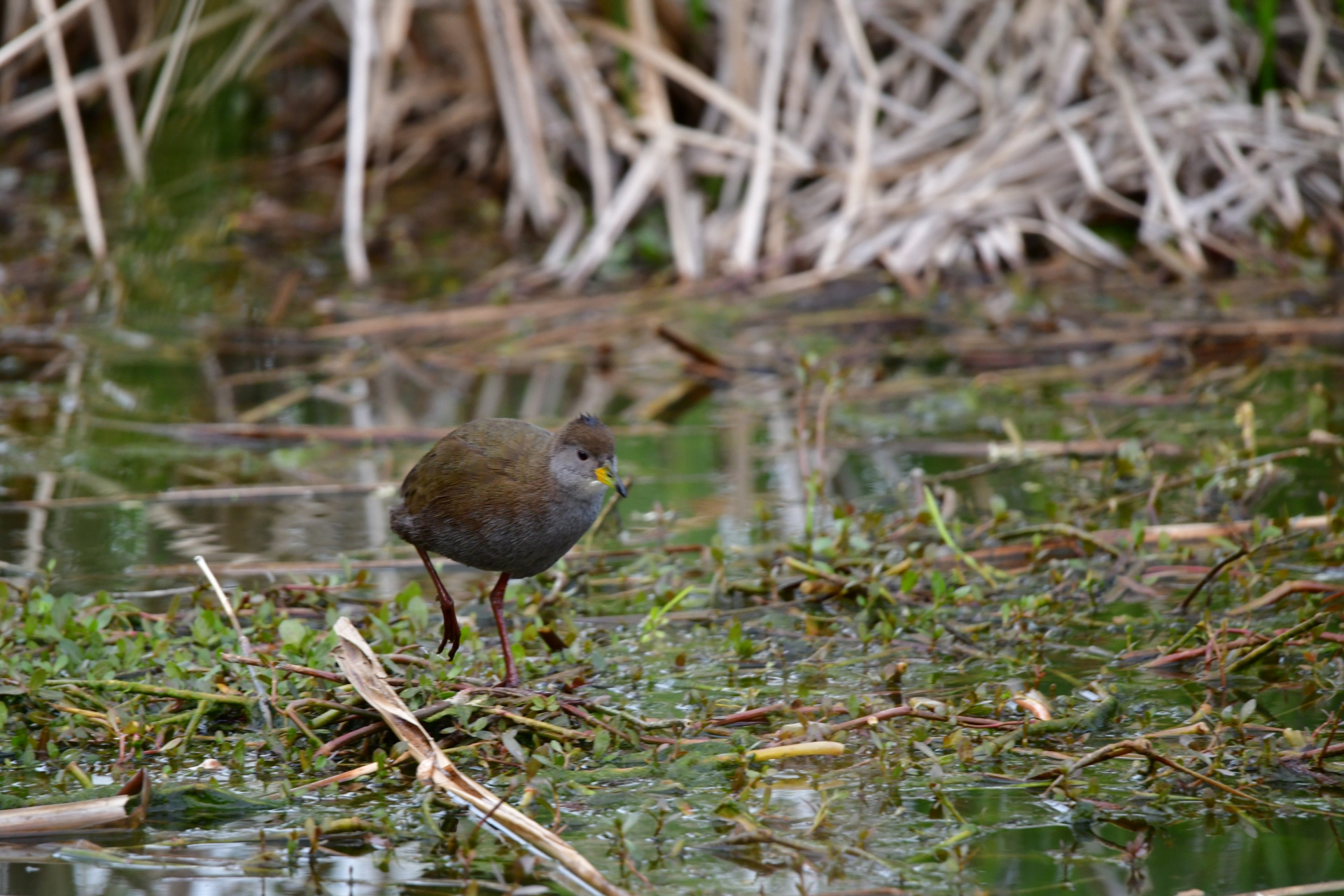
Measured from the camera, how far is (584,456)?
130 inches

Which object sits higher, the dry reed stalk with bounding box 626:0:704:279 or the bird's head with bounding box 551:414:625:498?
the dry reed stalk with bounding box 626:0:704:279

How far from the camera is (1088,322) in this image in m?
6.89

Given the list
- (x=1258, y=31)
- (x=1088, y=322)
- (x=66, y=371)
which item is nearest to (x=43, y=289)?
(x=66, y=371)

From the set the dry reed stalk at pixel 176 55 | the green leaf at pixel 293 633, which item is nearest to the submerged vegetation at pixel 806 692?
the green leaf at pixel 293 633

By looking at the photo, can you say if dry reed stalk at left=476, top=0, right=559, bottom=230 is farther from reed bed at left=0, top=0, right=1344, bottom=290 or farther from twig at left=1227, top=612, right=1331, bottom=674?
twig at left=1227, top=612, right=1331, bottom=674

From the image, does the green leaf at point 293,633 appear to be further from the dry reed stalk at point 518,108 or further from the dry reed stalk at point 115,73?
the dry reed stalk at point 518,108

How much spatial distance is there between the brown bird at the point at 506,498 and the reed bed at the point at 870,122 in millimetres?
4121

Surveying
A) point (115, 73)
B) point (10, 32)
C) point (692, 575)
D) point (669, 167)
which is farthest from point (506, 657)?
point (10, 32)

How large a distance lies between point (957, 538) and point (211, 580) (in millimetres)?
2052

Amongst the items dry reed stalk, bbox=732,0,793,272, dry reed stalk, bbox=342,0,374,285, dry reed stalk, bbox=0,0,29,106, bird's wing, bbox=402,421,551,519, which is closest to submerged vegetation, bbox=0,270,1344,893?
bird's wing, bbox=402,421,551,519

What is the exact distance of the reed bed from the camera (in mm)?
7582

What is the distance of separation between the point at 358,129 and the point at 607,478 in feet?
15.0

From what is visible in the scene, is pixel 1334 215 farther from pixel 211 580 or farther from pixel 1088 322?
pixel 211 580

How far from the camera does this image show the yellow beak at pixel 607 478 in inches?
131
